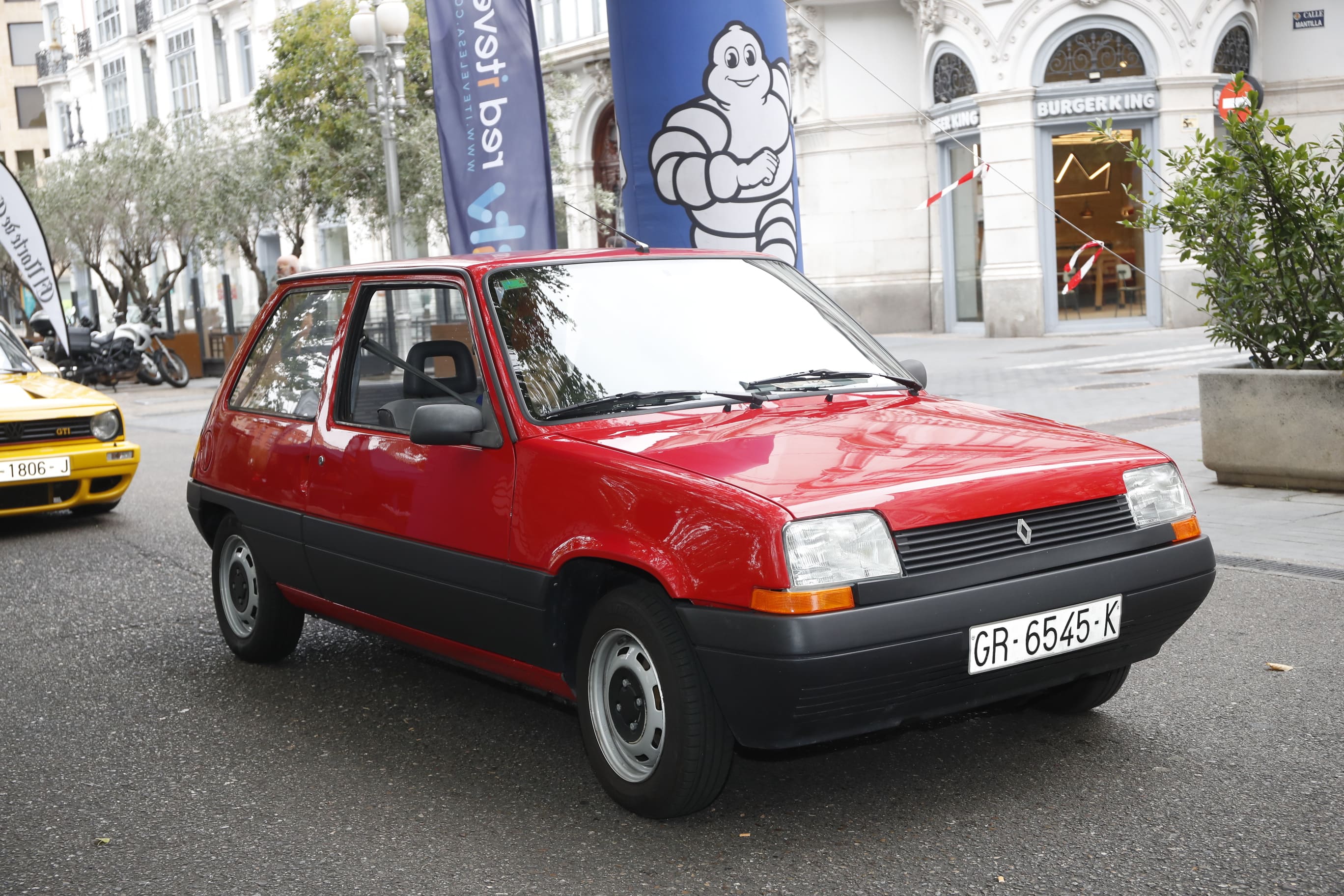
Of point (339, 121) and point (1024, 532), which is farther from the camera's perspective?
point (339, 121)

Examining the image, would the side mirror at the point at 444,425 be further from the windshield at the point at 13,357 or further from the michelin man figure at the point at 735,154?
the windshield at the point at 13,357

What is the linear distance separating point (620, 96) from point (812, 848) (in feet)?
21.5

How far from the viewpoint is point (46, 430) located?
374 inches

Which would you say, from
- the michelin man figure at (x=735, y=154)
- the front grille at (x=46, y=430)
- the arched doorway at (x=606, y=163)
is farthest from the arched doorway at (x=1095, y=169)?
the front grille at (x=46, y=430)

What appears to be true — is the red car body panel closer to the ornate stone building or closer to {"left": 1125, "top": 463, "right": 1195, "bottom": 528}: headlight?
{"left": 1125, "top": 463, "right": 1195, "bottom": 528}: headlight

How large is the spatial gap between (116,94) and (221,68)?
Result: 10094mm

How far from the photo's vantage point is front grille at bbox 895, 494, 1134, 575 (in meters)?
3.56

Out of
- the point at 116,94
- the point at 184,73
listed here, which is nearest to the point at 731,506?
the point at 184,73

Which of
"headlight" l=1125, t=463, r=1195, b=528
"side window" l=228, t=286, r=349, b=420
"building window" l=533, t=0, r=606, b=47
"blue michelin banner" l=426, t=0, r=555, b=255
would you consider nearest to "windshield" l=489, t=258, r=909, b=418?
"headlight" l=1125, t=463, r=1195, b=528

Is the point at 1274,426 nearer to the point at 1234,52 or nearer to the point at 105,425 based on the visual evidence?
the point at 105,425

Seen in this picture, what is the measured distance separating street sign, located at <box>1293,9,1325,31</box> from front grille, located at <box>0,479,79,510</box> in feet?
77.1

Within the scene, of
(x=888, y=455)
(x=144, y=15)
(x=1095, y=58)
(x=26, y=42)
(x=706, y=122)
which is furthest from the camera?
(x=26, y=42)

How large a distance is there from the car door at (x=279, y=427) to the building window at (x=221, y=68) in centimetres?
4512

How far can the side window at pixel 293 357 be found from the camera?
5328 millimetres
